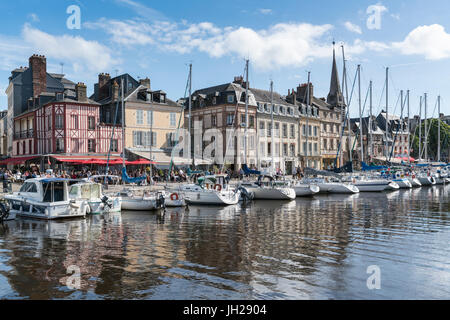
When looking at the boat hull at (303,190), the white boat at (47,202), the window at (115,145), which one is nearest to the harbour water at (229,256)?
the white boat at (47,202)

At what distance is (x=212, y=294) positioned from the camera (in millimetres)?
8664

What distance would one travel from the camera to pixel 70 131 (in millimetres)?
37406

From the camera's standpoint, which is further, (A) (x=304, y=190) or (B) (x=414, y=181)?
(B) (x=414, y=181)

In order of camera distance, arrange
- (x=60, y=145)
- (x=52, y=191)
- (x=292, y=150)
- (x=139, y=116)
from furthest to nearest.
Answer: (x=292, y=150) < (x=139, y=116) < (x=60, y=145) < (x=52, y=191)

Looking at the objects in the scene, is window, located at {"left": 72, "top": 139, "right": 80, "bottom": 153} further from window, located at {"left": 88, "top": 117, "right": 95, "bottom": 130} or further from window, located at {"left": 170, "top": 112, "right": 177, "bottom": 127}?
window, located at {"left": 170, "top": 112, "right": 177, "bottom": 127}

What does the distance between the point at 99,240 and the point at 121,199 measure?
8.63 metres

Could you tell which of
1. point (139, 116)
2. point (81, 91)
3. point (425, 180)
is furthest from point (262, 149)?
point (81, 91)

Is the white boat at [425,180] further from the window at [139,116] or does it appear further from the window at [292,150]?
the window at [139,116]

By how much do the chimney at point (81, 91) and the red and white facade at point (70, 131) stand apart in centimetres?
57

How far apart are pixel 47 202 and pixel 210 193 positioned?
977cm

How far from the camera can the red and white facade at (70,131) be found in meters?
37.2

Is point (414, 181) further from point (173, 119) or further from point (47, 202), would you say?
point (47, 202)
